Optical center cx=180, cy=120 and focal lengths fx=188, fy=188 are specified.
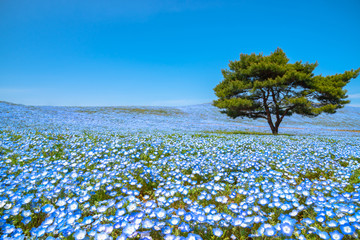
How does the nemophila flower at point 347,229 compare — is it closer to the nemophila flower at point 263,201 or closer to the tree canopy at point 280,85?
the nemophila flower at point 263,201

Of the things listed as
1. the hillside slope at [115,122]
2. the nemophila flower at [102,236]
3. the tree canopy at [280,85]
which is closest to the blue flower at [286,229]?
the nemophila flower at [102,236]

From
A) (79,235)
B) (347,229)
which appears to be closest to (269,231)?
(347,229)

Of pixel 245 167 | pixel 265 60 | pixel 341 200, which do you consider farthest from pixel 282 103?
pixel 341 200

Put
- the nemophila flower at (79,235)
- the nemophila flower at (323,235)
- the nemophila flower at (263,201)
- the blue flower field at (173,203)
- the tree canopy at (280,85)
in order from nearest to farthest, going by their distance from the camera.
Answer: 1. the nemophila flower at (323,235)
2. the nemophila flower at (79,235)
3. the blue flower field at (173,203)
4. the nemophila flower at (263,201)
5. the tree canopy at (280,85)

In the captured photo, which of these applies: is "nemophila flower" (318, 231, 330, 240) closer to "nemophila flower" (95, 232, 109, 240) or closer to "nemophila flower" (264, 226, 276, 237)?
"nemophila flower" (264, 226, 276, 237)

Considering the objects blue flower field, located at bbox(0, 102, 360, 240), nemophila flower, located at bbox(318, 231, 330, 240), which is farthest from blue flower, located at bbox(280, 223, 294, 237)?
nemophila flower, located at bbox(318, 231, 330, 240)

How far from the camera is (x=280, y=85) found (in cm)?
1720

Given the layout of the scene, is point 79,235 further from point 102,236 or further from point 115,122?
point 115,122

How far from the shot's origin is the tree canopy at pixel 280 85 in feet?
54.9

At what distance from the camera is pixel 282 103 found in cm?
1814

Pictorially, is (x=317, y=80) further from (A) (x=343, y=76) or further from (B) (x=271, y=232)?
(B) (x=271, y=232)

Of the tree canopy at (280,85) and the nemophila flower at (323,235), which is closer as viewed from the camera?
the nemophila flower at (323,235)

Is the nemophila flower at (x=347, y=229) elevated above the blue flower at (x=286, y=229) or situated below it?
above

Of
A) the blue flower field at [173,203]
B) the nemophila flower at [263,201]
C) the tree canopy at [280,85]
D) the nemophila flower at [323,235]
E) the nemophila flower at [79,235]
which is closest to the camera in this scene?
the nemophila flower at [323,235]
